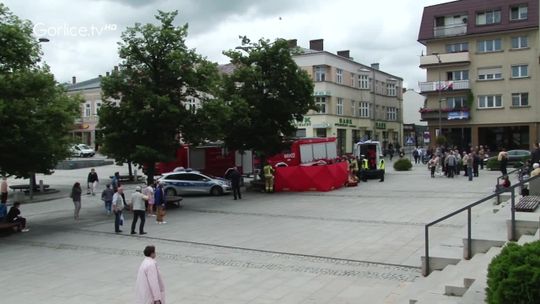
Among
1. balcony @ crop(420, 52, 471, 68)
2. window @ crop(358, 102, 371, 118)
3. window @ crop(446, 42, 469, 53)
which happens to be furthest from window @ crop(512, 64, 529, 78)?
window @ crop(358, 102, 371, 118)

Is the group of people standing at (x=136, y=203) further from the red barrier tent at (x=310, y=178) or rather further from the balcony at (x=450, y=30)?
the balcony at (x=450, y=30)

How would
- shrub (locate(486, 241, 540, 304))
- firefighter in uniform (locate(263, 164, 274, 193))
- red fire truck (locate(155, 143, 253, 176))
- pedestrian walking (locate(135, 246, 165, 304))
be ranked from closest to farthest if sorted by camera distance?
1. shrub (locate(486, 241, 540, 304))
2. pedestrian walking (locate(135, 246, 165, 304))
3. firefighter in uniform (locate(263, 164, 274, 193))
4. red fire truck (locate(155, 143, 253, 176))

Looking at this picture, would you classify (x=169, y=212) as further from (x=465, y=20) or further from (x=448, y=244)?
(x=465, y=20)

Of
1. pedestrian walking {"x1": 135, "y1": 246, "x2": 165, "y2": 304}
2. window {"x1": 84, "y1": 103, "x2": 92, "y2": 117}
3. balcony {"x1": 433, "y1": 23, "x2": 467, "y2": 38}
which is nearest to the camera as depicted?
pedestrian walking {"x1": 135, "y1": 246, "x2": 165, "y2": 304}

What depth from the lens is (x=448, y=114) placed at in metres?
56.0

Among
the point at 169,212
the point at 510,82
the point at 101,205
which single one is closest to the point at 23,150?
the point at 169,212

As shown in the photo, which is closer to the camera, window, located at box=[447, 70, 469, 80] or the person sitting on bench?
the person sitting on bench

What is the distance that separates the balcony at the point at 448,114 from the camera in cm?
5519

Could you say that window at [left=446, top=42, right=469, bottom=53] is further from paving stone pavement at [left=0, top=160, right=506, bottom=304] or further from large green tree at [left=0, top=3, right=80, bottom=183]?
large green tree at [left=0, top=3, right=80, bottom=183]

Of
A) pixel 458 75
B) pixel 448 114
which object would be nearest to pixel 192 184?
pixel 448 114

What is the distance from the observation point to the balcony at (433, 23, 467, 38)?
55500mm

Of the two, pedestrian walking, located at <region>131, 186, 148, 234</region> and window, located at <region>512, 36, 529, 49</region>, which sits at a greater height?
window, located at <region>512, 36, 529, 49</region>

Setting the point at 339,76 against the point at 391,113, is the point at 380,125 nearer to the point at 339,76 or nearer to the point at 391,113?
the point at 391,113

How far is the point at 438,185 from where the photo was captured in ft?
100
